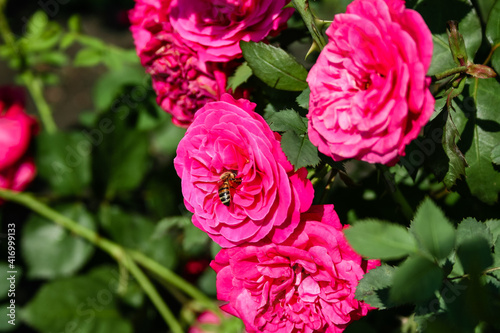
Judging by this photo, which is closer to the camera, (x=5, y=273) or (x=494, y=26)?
(x=494, y=26)

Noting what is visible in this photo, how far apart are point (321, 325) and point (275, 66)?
43 centimetres

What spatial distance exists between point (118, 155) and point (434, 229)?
1274 mm

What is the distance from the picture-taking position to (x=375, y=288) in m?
0.67

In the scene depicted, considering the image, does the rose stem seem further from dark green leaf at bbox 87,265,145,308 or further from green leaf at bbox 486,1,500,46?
green leaf at bbox 486,1,500,46

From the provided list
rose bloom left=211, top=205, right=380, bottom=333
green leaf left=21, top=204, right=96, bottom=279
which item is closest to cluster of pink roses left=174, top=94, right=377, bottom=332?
rose bloom left=211, top=205, right=380, bottom=333

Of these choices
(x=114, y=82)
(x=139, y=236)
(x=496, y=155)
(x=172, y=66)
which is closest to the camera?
(x=496, y=155)

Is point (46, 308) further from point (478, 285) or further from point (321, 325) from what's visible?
point (478, 285)

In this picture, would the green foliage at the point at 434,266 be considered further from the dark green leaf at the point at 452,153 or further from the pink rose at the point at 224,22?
the pink rose at the point at 224,22

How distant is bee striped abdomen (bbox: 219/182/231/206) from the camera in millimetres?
728

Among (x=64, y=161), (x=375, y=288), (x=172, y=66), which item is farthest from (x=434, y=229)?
(x=64, y=161)

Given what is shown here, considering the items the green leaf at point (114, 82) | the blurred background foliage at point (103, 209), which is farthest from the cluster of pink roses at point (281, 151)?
the green leaf at point (114, 82)

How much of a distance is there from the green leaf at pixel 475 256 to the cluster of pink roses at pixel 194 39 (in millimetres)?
456

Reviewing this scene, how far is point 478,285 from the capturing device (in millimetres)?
462

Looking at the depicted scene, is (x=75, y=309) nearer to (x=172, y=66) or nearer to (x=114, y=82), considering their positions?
(x=114, y=82)
